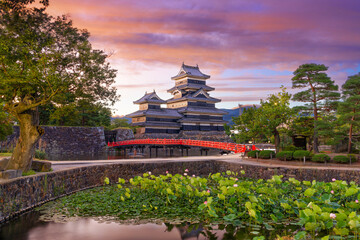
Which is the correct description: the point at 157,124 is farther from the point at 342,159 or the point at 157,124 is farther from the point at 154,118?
the point at 342,159

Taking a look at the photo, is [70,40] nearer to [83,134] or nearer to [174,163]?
[174,163]

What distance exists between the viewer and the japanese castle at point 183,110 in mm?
53250

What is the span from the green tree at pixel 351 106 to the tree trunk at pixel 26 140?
19618 millimetres

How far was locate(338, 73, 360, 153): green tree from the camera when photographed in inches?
801

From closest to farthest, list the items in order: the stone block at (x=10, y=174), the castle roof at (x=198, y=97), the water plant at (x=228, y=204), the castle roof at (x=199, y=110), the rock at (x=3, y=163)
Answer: the water plant at (x=228, y=204), the stone block at (x=10, y=174), the rock at (x=3, y=163), the castle roof at (x=199, y=110), the castle roof at (x=198, y=97)

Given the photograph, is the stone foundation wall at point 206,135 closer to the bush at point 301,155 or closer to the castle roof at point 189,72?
the castle roof at point 189,72

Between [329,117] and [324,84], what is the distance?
3263 mm

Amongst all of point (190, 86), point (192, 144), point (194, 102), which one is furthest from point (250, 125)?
point (190, 86)

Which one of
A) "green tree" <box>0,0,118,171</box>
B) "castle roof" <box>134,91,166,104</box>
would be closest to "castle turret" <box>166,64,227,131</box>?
"castle roof" <box>134,91,166,104</box>

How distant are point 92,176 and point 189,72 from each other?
4540 centimetres

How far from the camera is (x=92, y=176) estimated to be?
15.7 m

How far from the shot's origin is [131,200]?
11109 millimetres

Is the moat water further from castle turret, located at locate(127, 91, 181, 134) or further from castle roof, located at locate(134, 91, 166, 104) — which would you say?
castle roof, located at locate(134, 91, 166, 104)

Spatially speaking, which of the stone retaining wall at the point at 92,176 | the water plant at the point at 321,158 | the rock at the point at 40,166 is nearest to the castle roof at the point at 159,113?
the stone retaining wall at the point at 92,176
